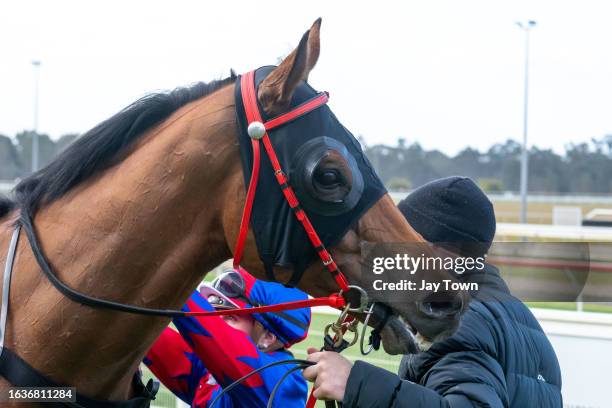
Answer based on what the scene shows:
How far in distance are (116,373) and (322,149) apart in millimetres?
840

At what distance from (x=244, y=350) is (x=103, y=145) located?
33.3 inches

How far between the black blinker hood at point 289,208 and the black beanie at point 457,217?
0.29 metres

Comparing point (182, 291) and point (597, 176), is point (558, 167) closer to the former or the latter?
point (597, 176)

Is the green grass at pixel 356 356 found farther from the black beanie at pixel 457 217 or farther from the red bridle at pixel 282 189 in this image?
the red bridle at pixel 282 189

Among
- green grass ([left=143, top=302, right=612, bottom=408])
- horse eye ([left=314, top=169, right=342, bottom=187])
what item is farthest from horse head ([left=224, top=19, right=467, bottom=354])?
green grass ([left=143, top=302, right=612, bottom=408])

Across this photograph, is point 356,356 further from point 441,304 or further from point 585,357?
point 441,304

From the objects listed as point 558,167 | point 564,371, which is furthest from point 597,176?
point 564,371

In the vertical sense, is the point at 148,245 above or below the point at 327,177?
below

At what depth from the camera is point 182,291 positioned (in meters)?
1.88

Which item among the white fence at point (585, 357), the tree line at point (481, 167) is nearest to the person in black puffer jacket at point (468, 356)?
the white fence at point (585, 357)

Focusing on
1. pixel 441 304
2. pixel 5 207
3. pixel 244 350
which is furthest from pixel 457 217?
pixel 5 207

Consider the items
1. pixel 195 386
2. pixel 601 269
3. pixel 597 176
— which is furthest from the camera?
pixel 597 176

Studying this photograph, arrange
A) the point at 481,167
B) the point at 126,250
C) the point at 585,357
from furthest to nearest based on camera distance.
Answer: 1. the point at 481,167
2. the point at 585,357
3. the point at 126,250

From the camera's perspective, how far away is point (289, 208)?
178 cm
